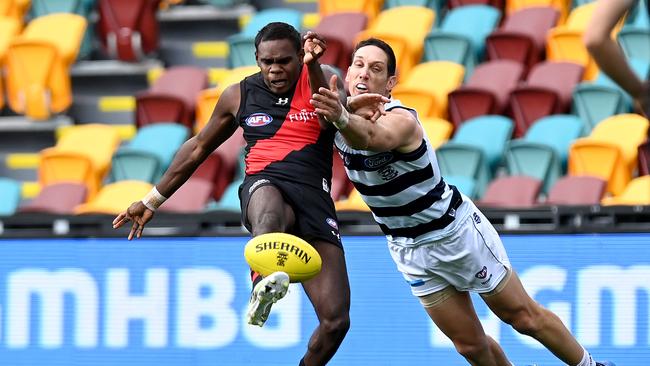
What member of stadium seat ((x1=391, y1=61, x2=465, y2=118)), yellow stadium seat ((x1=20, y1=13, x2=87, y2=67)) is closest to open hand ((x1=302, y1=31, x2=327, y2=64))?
stadium seat ((x1=391, y1=61, x2=465, y2=118))

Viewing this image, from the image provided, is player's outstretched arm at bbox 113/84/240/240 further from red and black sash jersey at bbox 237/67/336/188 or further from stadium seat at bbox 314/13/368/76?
stadium seat at bbox 314/13/368/76

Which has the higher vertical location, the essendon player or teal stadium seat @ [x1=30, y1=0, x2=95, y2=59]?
the essendon player

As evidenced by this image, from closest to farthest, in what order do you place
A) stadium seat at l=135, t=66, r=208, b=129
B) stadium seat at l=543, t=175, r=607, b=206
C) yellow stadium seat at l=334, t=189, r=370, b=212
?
1. yellow stadium seat at l=334, t=189, r=370, b=212
2. stadium seat at l=543, t=175, r=607, b=206
3. stadium seat at l=135, t=66, r=208, b=129

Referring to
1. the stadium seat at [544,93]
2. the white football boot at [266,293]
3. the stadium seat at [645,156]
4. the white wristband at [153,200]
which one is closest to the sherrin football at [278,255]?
the white football boot at [266,293]

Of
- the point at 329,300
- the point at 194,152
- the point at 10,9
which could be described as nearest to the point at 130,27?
the point at 10,9

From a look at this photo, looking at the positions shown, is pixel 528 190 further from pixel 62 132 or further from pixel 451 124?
pixel 62 132

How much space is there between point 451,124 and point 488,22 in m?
1.72

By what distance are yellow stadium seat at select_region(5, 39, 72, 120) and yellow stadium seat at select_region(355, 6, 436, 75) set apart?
2.94 meters

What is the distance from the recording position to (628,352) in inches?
319

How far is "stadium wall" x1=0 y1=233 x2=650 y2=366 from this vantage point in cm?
Result: 816

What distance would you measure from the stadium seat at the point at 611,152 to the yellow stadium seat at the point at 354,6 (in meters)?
3.32

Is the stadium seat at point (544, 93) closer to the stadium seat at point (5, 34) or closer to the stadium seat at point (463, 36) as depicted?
the stadium seat at point (463, 36)

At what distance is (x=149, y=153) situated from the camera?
38.1ft

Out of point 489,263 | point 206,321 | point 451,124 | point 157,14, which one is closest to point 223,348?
point 206,321
